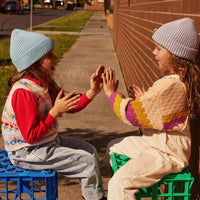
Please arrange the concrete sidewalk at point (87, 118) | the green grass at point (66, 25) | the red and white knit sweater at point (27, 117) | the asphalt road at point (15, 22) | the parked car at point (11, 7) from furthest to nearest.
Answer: the parked car at point (11, 7)
the green grass at point (66, 25)
the asphalt road at point (15, 22)
the concrete sidewalk at point (87, 118)
the red and white knit sweater at point (27, 117)

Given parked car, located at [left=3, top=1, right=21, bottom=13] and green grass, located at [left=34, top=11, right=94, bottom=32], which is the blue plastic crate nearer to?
green grass, located at [left=34, top=11, right=94, bottom=32]

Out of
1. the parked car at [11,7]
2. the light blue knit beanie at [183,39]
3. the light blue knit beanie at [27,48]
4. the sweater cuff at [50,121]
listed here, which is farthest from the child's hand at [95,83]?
the parked car at [11,7]

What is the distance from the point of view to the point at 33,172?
95.8 inches

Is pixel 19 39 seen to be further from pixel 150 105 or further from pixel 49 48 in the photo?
pixel 150 105

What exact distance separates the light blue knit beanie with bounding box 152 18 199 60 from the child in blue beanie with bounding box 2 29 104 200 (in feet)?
2.27

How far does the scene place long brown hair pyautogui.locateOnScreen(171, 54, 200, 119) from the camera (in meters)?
2.35

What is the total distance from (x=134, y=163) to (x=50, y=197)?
567 millimetres

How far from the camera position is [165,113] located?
2.33m

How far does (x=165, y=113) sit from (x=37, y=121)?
831 mm

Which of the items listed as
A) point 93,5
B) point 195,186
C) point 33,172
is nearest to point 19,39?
point 33,172

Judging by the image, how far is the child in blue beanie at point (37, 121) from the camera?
8.36ft

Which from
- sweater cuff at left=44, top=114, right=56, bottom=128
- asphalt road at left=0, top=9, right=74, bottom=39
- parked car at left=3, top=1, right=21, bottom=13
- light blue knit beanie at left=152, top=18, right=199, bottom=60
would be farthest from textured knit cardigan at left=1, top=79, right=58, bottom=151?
parked car at left=3, top=1, right=21, bottom=13

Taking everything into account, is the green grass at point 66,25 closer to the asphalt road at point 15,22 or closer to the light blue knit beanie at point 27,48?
the asphalt road at point 15,22

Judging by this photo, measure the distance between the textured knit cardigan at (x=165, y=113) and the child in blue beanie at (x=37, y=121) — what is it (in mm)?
422
